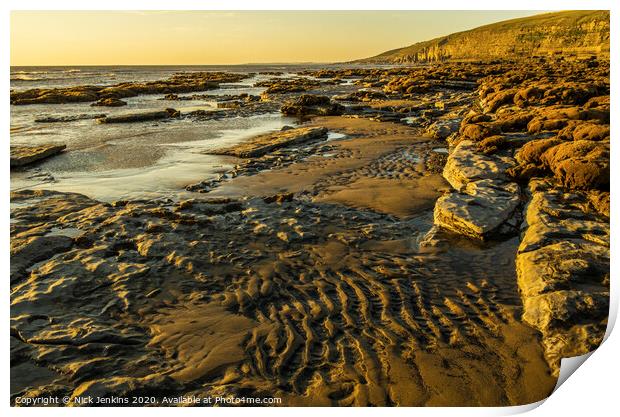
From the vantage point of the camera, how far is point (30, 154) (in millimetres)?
13062

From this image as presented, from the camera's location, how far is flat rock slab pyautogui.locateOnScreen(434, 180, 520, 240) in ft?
23.0

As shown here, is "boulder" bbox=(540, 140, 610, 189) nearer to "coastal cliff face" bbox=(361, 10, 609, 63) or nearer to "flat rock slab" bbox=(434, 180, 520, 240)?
"flat rock slab" bbox=(434, 180, 520, 240)

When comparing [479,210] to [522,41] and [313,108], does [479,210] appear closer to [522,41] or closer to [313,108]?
[313,108]

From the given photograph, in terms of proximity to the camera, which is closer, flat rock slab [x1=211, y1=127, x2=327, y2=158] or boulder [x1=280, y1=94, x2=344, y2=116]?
flat rock slab [x1=211, y1=127, x2=327, y2=158]

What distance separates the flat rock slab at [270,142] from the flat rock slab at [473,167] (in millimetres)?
6833

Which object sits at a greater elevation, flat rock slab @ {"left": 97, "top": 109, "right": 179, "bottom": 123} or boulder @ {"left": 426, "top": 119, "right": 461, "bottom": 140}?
boulder @ {"left": 426, "top": 119, "right": 461, "bottom": 140}

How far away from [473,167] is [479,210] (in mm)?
2747

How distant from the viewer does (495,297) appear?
Result: 536 centimetres

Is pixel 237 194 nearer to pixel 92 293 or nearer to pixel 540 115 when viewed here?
pixel 92 293

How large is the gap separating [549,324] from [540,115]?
11041mm

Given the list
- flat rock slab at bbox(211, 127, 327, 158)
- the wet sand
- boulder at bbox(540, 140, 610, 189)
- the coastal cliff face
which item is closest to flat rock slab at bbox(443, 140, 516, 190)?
boulder at bbox(540, 140, 610, 189)

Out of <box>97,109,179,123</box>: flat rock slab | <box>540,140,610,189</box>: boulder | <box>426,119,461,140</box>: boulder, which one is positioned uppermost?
<box>540,140,610,189</box>: boulder

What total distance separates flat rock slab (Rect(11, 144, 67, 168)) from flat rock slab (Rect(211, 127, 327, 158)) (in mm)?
5971

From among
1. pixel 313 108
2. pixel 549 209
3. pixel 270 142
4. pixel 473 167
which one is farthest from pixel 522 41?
pixel 549 209
